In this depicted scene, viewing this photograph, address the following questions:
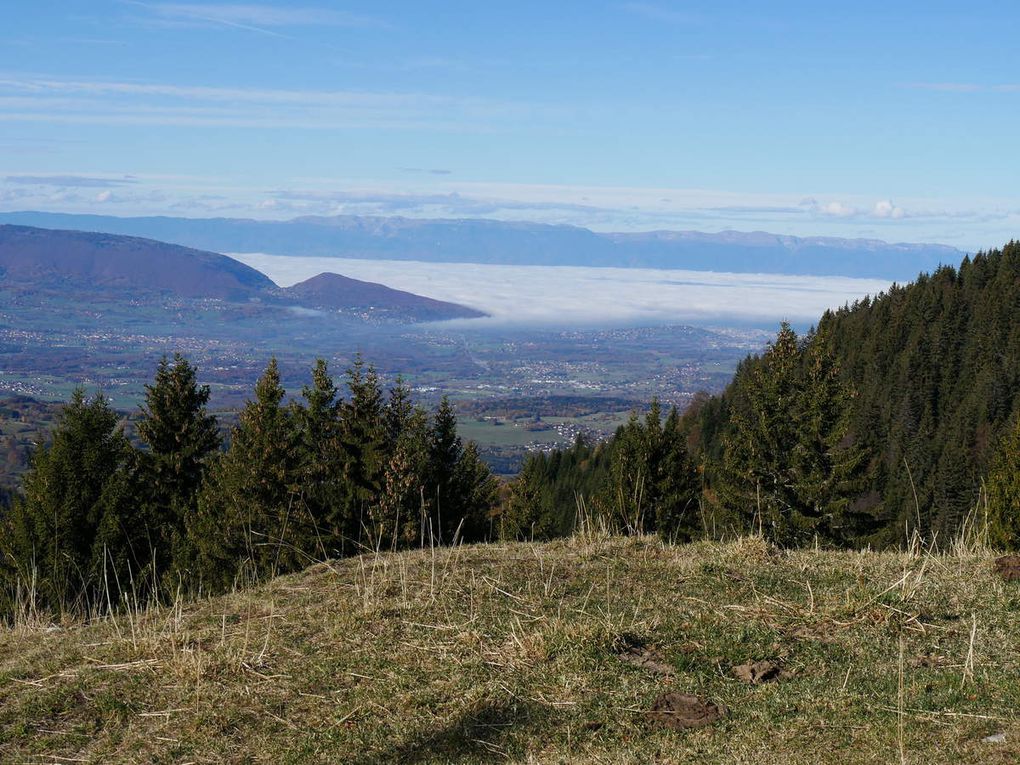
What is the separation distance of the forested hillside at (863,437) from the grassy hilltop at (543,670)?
1862mm

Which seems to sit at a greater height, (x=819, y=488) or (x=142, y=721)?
(x=142, y=721)

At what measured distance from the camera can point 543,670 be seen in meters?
6.04

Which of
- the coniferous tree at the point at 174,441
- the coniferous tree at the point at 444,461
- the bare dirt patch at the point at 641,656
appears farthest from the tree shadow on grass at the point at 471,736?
the coniferous tree at the point at 444,461

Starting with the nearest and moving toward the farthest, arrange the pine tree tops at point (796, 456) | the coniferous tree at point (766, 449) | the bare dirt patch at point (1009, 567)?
the bare dirt patch at point (1009, 567) < the pine tree tops at point (796, 456) < the coniferous tree at point (766, 449)

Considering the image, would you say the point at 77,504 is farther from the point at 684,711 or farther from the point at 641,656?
the point at 684,711

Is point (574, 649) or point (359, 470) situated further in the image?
point (359, 470)

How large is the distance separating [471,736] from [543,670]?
34.4 inches

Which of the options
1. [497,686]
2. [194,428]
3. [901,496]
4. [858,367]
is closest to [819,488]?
[194,428]

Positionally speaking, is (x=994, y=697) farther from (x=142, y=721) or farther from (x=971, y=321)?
(x=971, y=321)

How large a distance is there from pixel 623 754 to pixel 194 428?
31219 millimetres

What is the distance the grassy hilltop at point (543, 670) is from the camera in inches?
200

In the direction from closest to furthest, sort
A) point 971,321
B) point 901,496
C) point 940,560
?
point 940,560 < point 901,496 < point 971,321

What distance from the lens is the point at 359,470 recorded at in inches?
1319

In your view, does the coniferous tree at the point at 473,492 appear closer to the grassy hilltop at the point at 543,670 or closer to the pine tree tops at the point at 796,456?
the pine tree tops at the point at 796,456
